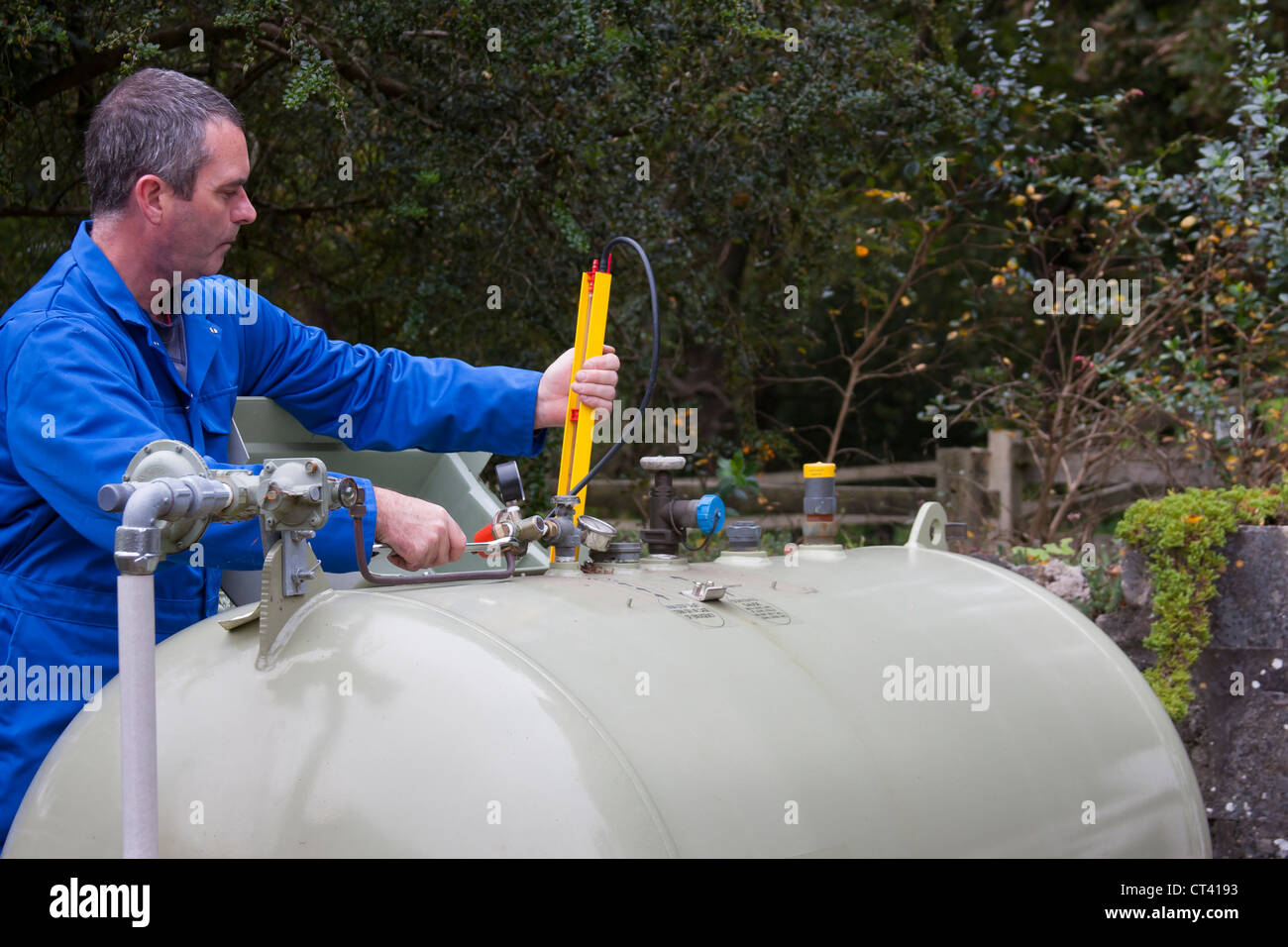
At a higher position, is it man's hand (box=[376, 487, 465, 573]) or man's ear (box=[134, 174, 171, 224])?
man's ear (box=[134, 174, 171, 224])

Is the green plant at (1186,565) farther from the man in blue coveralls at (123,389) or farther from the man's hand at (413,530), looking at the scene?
the man's hand at (413,530)

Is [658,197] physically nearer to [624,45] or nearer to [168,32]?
[624,45]

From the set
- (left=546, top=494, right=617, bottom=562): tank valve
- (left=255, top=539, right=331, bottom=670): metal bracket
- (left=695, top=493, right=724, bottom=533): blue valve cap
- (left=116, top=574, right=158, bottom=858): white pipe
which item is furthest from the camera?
(left=695, top=493, right=724, bottom=533): blue valve cap

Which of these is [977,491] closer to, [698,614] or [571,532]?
[571,532]

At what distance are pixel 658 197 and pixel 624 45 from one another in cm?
62

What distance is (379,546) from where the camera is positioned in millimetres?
1953

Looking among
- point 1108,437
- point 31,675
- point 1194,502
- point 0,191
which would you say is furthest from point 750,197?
point 31,675

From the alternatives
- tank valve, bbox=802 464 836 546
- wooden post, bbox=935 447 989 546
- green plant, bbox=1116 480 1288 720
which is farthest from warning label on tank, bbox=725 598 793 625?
wooden post, bbox=935 447 989 546

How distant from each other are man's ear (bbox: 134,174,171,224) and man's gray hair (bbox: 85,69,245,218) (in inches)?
0.5

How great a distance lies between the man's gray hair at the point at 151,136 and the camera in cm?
208

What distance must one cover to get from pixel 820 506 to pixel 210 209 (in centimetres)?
133

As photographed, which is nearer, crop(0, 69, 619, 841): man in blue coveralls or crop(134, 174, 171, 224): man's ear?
crop(0, 69, 619, 841): man in blue coveralls

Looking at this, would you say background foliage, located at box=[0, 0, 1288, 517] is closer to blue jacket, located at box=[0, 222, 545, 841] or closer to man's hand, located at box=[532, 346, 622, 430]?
man's hand, located at box=[532, 346, 622, 430]

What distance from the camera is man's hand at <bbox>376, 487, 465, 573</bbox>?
74.9 inches
